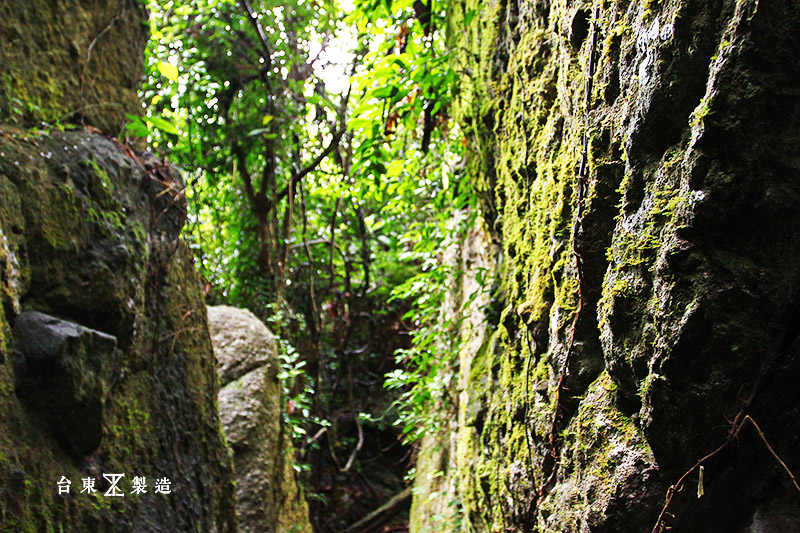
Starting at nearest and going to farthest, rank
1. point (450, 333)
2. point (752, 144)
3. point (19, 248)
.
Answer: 1. point (752, 144)
2. point (19, 248)
3. point (450, 333)

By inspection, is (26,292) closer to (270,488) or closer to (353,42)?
(270,488)

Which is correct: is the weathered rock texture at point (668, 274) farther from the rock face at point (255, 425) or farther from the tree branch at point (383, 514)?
the tree branch at point (383, 514)

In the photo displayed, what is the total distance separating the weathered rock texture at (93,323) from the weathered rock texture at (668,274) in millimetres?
1749

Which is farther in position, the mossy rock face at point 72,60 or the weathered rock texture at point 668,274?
the mossy rock face at point 72,60

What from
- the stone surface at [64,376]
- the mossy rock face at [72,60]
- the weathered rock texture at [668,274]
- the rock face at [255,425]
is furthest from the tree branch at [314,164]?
the weathered rock texture at [668,274]

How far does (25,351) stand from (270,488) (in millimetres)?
2972

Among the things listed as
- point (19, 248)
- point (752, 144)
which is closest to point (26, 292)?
point (19, 248)

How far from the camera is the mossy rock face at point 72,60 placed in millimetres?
2627

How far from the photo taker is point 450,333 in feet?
15.0

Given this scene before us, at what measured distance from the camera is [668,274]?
1.22 meters

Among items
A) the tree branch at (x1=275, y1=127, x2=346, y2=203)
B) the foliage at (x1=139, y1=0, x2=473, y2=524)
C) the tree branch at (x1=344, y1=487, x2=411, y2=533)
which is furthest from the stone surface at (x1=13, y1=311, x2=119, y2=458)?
the tree branch at (x1=344, y1=487, x2=411, y2=533)

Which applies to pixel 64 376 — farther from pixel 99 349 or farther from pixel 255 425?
pixel 255 425

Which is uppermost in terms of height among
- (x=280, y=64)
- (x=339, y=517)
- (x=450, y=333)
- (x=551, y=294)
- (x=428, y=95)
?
(x=280, y=64)

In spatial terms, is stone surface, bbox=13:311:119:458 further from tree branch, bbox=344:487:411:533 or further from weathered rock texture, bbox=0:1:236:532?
tree branch, bbox=344:487:411:533
